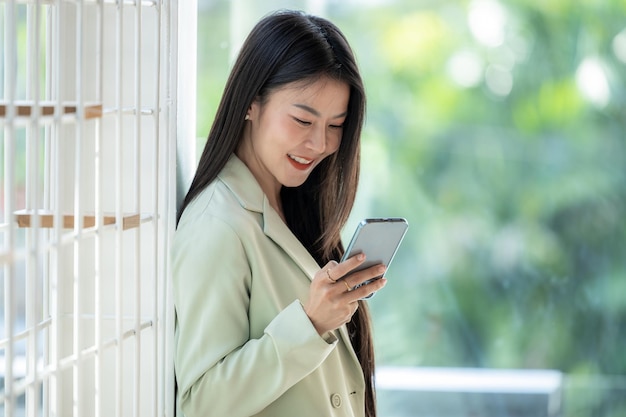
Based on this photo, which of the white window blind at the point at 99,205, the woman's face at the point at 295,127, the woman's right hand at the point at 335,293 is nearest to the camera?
the white window blind at the point at 99,205

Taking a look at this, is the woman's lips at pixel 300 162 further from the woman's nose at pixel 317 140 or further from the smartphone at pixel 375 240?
the smartphone at pixel 375 240

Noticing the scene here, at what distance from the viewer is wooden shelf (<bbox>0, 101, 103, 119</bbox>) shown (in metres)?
1.21

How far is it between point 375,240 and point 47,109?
22.9 inches

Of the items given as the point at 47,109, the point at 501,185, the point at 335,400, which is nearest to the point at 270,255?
the point at 335,400

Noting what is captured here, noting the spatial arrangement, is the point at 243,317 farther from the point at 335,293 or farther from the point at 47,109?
the point at 47,109

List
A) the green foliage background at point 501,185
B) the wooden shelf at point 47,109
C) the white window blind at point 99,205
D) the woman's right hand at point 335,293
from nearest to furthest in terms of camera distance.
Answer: the wooden shelf at point 47,109, the white window blind at point 99,205, the woman's right hand at point 335,293, the green foliage background at point 501,185

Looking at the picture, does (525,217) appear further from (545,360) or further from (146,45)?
(146,45)

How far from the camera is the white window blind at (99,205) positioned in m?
1.31

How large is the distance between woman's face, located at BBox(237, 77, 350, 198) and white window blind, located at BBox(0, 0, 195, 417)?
0.16 m

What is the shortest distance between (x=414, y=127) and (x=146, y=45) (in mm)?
1343

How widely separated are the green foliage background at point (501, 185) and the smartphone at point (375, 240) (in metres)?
1.42

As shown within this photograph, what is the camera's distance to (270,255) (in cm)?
167

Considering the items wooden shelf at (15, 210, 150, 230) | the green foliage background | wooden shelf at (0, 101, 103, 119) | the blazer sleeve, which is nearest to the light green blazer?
the blazer sleeve

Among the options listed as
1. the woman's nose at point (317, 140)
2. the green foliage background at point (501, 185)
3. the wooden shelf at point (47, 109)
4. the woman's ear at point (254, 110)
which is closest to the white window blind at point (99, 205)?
the wooden shelf at point (47, 109)
